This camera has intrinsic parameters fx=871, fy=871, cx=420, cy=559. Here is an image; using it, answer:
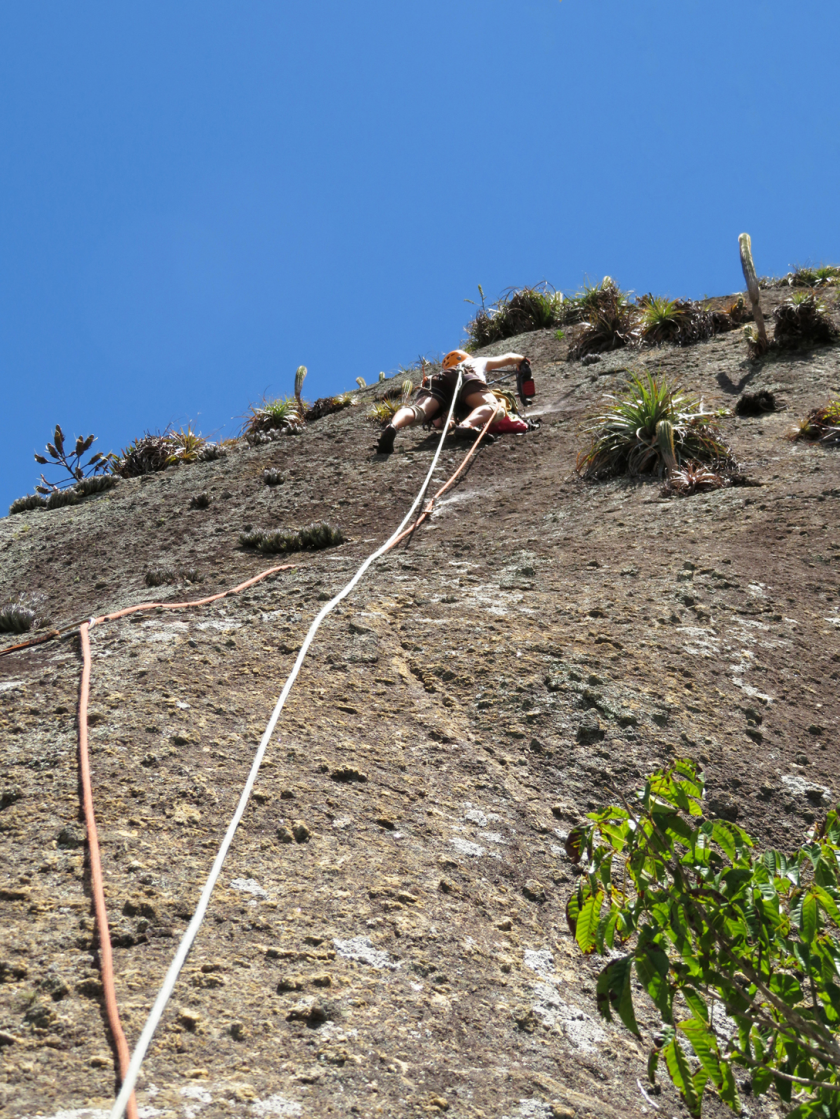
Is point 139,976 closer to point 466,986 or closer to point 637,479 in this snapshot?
point 466,986

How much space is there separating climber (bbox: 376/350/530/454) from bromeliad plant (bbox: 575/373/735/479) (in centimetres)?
209

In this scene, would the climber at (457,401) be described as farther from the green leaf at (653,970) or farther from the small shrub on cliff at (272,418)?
the green leaf at (653,970)

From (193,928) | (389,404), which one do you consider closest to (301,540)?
(193,928)

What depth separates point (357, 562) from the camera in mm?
6453

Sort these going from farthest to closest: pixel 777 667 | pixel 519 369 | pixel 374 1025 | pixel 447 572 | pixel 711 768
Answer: pixel 519 369 → pixel 447 572 → pixel 777 667 → pixel 711 768 → pixel 374 1025

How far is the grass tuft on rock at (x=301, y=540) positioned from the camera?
7293 mm

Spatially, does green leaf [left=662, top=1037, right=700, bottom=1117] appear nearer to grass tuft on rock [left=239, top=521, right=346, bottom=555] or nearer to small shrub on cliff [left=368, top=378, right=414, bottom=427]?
grass tuft on rock [left=239, top=521, right=346, bottom=555]

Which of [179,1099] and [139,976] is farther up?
[139,976]

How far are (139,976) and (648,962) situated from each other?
1359 millimetres

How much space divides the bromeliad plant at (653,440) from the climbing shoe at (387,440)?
2.43 metres

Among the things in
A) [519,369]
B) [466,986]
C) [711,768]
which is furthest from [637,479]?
[466,986]

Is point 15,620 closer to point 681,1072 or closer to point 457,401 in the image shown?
point 681,1072

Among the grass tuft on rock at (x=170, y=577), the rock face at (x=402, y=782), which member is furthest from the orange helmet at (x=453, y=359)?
the grass tuft on rock at (x=170, y=577)

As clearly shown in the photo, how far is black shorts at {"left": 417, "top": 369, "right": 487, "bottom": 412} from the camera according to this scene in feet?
35.3
